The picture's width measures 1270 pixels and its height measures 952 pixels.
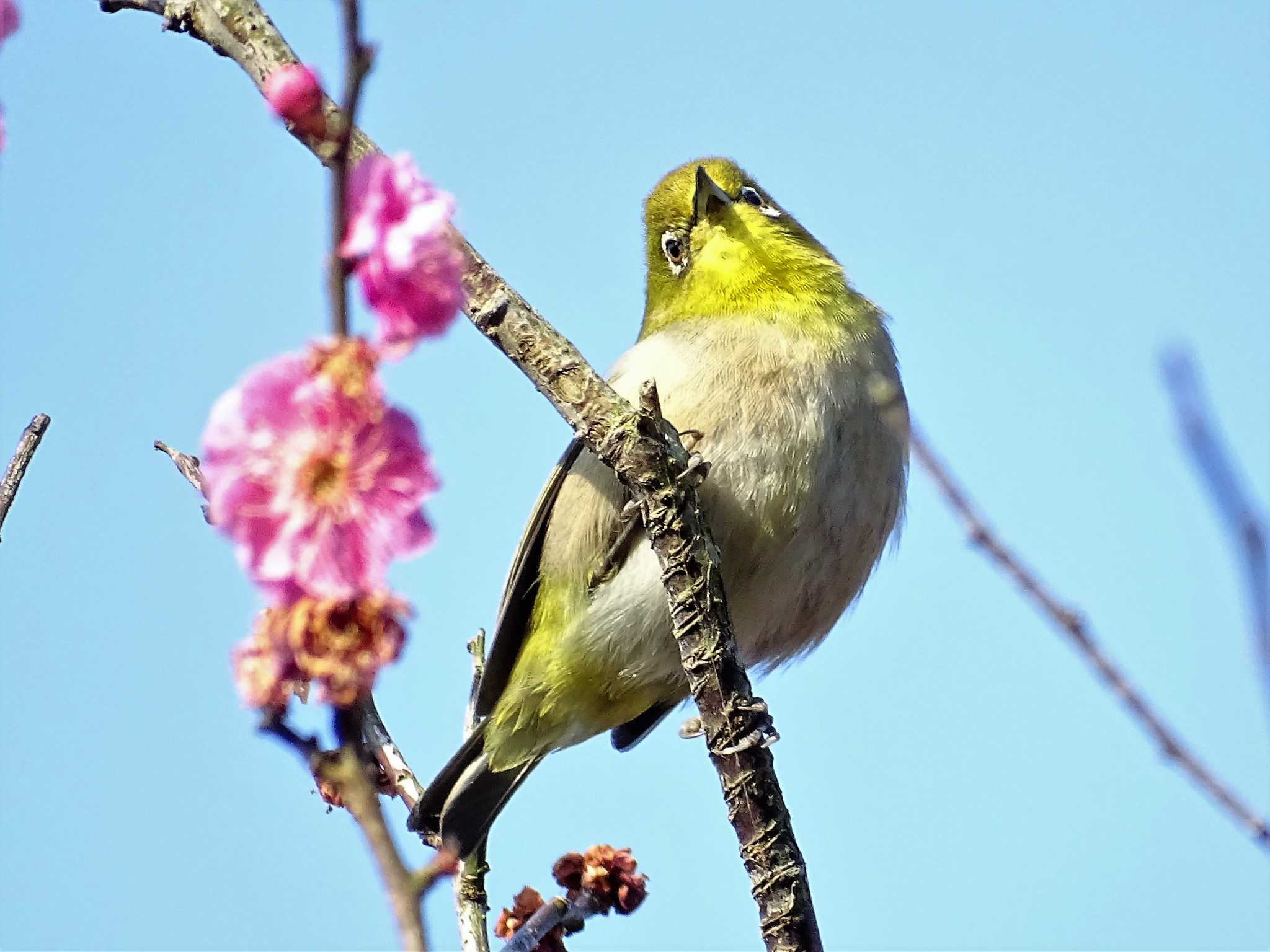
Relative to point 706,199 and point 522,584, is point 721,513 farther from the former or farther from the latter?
point 706,199

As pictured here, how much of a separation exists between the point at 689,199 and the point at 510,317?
2.36m

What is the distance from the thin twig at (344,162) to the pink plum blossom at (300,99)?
7.2 inches

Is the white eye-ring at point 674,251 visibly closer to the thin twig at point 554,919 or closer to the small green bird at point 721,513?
the small green bird at point 721,513

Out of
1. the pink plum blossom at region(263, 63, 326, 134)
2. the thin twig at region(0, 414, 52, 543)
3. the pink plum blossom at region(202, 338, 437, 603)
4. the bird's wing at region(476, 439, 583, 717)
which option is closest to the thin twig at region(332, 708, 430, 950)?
the pink plum blossom at region(202, 338, 437, 603)

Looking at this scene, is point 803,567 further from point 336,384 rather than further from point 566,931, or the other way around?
point 336,384

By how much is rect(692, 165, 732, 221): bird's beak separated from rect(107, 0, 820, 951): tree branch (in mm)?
2107

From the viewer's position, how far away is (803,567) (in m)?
5.01

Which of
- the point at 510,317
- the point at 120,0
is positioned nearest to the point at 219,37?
the point at 120,0

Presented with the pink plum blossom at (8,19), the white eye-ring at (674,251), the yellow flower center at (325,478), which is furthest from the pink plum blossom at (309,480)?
the white eye-ring at (674,251)

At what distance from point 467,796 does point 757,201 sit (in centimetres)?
290

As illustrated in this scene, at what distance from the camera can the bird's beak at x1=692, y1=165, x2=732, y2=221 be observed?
18.7 ft

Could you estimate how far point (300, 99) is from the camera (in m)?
1.46

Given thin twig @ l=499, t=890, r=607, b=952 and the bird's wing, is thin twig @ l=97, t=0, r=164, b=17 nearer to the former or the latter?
the bird's wing

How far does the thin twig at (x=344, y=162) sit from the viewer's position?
1.21 metres
